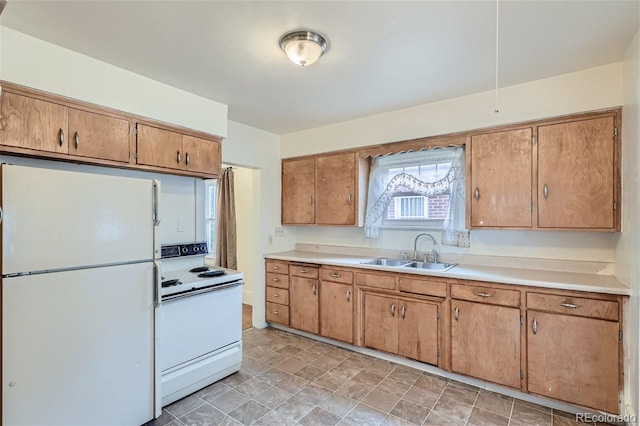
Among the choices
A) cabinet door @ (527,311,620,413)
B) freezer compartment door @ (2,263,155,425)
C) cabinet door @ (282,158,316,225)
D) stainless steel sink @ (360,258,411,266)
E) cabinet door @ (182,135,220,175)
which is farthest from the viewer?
cabinet door @ (282,158,316,225)

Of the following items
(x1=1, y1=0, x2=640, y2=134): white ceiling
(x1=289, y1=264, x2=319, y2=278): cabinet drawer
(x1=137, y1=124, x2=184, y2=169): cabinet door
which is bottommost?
(x1=289, y1=264, x2=319, y2=278): cabinet drawer

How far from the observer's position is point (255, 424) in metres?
2.07

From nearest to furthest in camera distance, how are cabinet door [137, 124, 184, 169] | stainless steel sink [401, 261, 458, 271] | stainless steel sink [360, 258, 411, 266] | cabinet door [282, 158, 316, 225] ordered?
1. cabinet door [137, 124, 184, 169]
2. stainless steel sink [401, 261, 458, 271]
3. stainless steel sink [360, 258, 411, 266]
4. cabinet door [282, 158, 316, 225]

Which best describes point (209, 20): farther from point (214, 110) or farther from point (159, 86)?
point (214, 110)

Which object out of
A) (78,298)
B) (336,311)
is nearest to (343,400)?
(336,311)

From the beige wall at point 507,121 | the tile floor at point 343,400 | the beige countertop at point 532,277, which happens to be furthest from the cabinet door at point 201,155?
the tile floor at point 343,400

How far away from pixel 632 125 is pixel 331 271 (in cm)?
259

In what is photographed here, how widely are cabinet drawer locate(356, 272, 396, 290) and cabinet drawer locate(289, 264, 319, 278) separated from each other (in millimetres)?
553

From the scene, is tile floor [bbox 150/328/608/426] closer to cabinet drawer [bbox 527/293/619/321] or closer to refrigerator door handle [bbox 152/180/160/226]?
cabinet drawer [bbox 527/293/619/321]

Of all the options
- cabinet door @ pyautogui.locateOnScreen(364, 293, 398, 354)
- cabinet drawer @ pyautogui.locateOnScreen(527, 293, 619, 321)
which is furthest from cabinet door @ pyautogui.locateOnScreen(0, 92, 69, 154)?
cabinet drawer @ pyautogui.locateOnScreen(527, 293, 619, 321)

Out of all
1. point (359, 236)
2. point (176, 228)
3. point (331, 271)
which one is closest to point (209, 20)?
point (176, 228)

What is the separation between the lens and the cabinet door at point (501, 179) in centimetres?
256

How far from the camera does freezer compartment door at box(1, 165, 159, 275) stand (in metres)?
1.55

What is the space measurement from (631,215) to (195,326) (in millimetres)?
3111
